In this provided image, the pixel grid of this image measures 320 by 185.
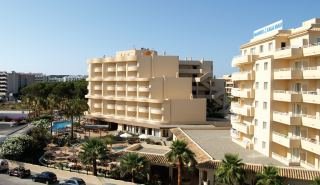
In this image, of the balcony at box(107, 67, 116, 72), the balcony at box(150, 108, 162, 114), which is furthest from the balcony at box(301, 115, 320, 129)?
the balcony at box(107, 67, 116, 72)

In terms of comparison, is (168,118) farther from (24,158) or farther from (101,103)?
(24,158)

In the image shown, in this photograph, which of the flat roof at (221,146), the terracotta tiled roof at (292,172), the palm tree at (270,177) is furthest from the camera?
the flat roof at (221,146)

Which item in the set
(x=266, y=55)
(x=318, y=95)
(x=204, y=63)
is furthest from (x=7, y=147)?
(x=204, y=63)

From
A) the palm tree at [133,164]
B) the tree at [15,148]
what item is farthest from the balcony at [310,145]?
the tree at [15,148]

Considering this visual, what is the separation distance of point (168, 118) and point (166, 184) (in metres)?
39.0

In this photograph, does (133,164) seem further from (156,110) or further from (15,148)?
(156,110)

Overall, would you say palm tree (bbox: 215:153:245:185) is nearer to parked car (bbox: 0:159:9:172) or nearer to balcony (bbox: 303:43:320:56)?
balcony (bbox: 303:43:320:56)

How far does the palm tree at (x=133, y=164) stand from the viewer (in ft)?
158

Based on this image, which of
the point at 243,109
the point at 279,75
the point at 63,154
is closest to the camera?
the point at 279,75

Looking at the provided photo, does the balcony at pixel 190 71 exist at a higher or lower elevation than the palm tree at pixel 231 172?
higher

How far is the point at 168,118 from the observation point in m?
89.9

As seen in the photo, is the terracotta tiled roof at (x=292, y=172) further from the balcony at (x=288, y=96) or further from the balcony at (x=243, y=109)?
the balcony at (x=243, y=109)

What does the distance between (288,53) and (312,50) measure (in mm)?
3682

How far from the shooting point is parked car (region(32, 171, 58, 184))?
50844 millimetres
